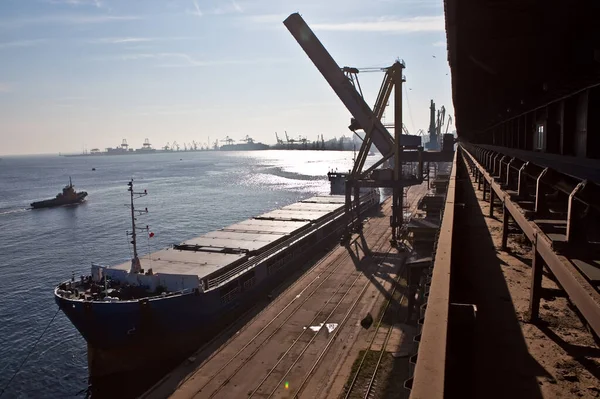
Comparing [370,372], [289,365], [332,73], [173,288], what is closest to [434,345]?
[370,372]

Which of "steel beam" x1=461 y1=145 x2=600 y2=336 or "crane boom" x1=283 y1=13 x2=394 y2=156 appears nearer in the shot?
"steel beam" x1=461 y1=145 x2=600 y2=336

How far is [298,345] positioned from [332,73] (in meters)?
28.2

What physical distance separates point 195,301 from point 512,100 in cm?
1836

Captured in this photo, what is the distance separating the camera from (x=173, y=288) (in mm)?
23000

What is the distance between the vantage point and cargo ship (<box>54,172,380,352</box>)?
21016mm

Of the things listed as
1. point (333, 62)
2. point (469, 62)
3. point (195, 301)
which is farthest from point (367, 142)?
point (469, 62)

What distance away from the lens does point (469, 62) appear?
678 centimetres

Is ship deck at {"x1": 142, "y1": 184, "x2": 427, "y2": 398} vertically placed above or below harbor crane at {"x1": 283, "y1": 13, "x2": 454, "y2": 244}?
below

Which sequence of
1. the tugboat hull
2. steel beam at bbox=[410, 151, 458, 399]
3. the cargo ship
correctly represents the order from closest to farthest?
1. steel beam at bbox=[410, 151, 458, 399]
2. the cargo ship
3. the tugboat hull

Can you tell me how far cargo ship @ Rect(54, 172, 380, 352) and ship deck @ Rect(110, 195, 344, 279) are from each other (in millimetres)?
66

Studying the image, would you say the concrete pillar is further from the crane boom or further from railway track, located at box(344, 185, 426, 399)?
the crane boom

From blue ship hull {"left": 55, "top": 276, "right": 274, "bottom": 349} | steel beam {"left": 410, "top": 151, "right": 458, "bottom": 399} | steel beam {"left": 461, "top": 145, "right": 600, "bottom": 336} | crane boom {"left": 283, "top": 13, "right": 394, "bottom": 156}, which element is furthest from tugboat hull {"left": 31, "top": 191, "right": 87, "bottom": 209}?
steel beam {"left": 461, "top": 145, "right": 600, "bottom": 336}

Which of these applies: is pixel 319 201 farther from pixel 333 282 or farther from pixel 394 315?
pixel 394 315

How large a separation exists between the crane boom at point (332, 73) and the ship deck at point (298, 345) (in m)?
17.0
